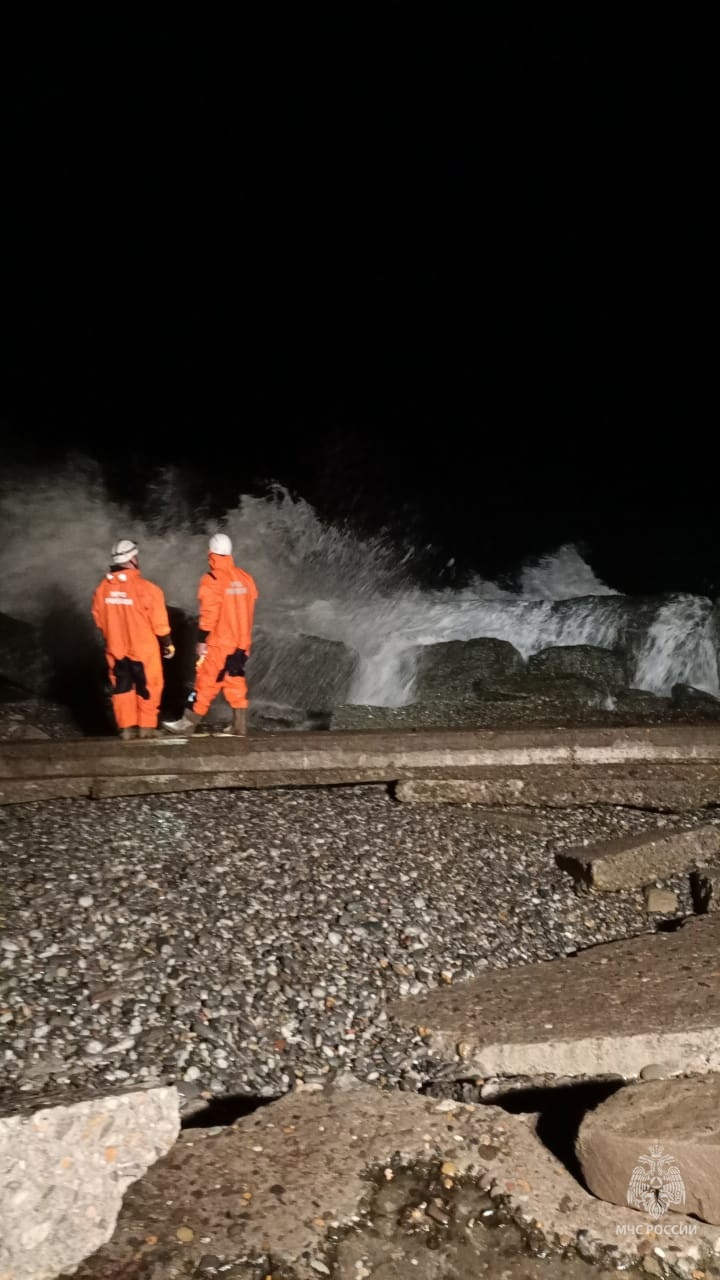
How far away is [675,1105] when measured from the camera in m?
3.62

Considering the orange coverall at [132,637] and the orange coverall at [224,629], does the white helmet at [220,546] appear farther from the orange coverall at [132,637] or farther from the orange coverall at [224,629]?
the orange coverall at [132,637]

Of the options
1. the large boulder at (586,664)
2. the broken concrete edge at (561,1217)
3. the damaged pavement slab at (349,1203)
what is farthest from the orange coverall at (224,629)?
the large boulder at (586,664)

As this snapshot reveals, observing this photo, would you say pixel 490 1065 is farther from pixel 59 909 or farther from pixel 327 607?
pixel 327 607

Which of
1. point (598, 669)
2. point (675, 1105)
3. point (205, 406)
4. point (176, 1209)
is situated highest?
point (205, 406)

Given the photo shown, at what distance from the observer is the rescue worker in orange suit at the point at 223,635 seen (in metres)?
8.48

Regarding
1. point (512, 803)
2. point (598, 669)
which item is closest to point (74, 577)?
point (598, 669)

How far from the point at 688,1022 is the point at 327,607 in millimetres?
13541

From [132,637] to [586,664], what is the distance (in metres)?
8.62

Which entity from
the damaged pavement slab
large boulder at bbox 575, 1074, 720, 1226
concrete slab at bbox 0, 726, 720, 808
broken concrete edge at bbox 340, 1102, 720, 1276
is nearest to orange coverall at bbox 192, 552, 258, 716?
concrete slab at bbox 0, 726, 720, 808

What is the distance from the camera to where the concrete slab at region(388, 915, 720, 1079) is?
15.3ft

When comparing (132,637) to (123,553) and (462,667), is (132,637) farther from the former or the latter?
(462,667)

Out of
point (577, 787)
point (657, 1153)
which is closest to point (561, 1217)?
point (657, 1153)

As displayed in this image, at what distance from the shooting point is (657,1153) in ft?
11.1

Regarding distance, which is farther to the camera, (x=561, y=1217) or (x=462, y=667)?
(x=462, y=667)
